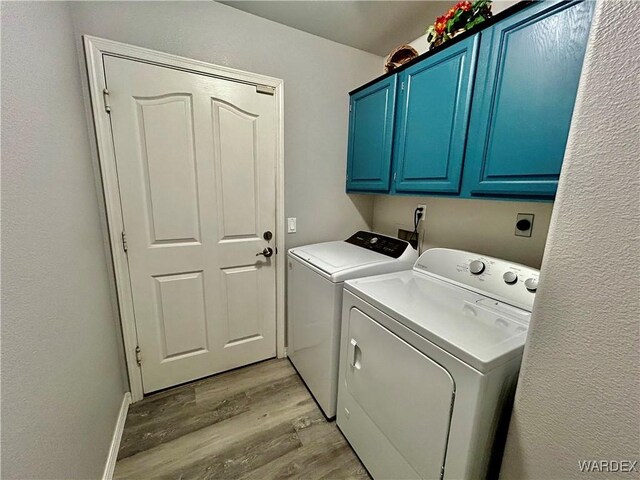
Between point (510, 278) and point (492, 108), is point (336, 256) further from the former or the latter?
point (492, 108)

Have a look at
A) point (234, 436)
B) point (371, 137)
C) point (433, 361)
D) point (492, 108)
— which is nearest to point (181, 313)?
point (234, 436)

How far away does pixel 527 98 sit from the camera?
99 centimetres

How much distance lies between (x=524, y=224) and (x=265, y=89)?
1.76m

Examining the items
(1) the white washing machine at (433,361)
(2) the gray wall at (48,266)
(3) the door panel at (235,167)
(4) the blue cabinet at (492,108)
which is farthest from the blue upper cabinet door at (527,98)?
(2) the gray wall at (48,266)

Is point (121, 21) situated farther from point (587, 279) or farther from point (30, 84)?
point (587, 279)

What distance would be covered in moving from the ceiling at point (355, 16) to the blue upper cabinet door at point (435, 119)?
17.2 inches

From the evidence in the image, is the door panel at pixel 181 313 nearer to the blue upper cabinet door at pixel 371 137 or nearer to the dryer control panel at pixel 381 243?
the dryer control panel at pixel 381 243

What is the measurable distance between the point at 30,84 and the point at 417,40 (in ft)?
7.11

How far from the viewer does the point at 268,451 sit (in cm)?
136

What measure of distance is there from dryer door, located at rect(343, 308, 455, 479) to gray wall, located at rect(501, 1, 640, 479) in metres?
0.27

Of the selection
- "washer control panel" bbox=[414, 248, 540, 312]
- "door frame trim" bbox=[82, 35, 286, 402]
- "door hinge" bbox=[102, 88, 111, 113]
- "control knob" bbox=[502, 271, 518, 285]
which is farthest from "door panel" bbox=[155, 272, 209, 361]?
"control knob" bbox=[502, 271, 518, 285]

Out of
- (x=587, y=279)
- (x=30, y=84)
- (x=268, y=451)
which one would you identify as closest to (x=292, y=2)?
(x=30, y=84)

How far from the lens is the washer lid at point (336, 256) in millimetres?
1490

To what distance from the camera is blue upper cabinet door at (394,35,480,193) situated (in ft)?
3.97
